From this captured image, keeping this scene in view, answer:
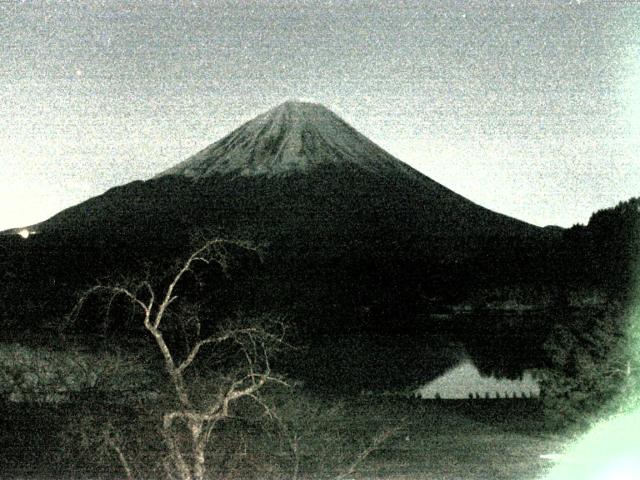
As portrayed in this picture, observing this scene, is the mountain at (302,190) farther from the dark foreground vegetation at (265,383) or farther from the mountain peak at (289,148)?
the dark foreground vegetation at (265,383)

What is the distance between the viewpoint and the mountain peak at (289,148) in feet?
344

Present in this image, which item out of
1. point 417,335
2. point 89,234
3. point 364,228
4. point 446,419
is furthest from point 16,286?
point 364,228

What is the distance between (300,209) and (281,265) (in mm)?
38626

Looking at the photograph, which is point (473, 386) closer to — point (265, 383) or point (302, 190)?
point (265, 383)

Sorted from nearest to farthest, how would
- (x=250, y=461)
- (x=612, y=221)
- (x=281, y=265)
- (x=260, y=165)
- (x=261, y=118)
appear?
(x=250, y=461)
(x=612, y=221)
(x=281, y=265)
(x=260, y=165)
(x=261, y=118)

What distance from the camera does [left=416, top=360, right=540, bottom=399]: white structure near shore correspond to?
1945cm

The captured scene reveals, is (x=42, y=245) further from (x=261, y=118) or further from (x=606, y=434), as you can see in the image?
(x=261, y=118)

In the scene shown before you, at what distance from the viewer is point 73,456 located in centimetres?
1125

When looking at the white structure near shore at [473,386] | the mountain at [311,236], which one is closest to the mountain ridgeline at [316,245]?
the mountain at [311,236]

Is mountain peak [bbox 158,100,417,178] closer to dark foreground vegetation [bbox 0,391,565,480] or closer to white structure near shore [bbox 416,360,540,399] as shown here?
white structure near shore [bbox 416,360,540,399]

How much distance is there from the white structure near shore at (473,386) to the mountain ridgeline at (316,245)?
0.75 meters

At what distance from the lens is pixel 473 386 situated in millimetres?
21109

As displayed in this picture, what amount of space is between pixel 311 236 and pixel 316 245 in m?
5.03

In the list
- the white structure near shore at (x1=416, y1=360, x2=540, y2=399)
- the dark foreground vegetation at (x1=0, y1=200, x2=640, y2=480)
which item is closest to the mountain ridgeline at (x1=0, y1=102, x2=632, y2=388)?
the dark foreground vegetation at (x1=0, y1=200, x2=640, y2=480)
